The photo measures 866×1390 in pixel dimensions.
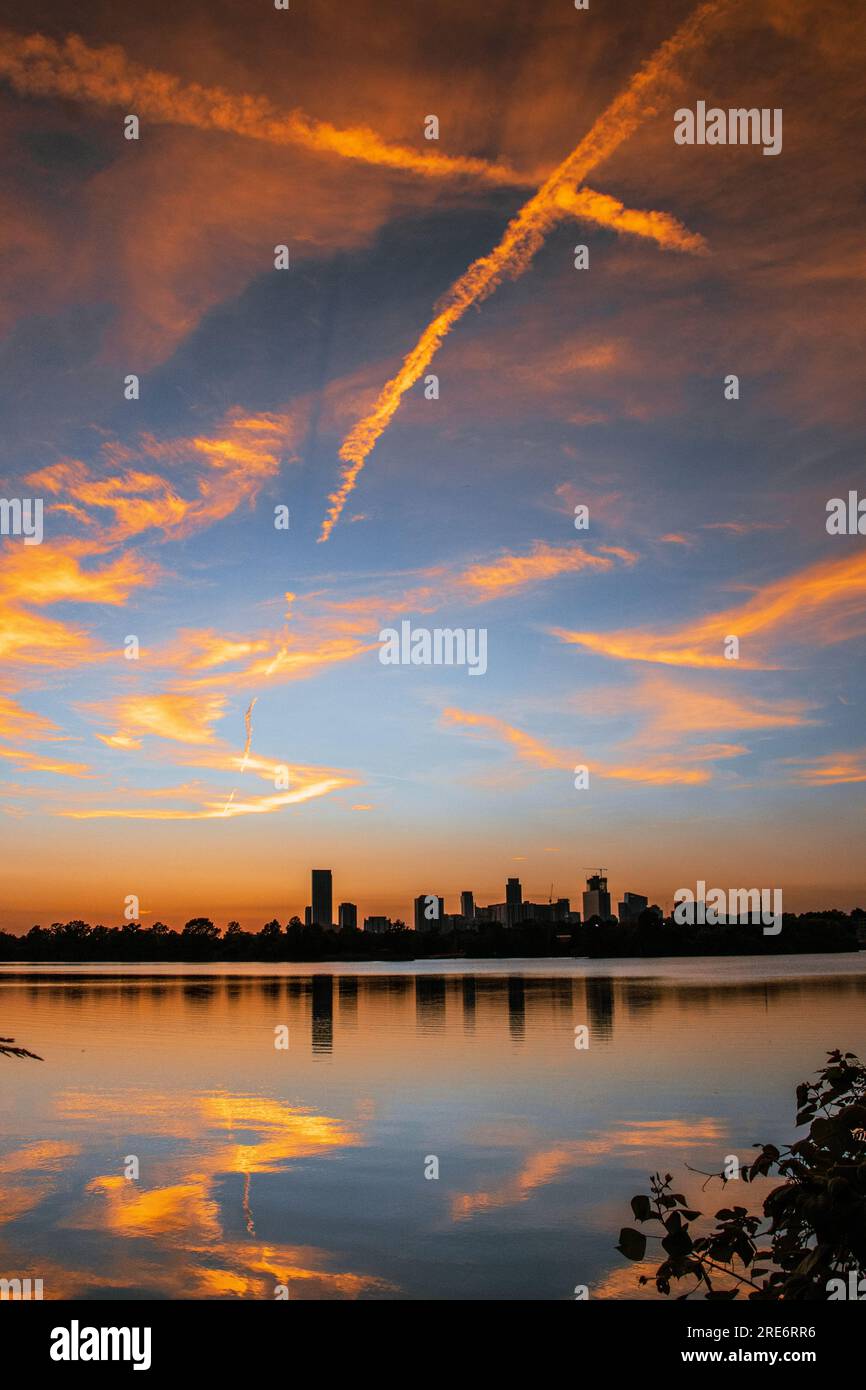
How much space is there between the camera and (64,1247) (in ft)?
44.3

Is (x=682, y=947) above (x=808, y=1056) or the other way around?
the other way around

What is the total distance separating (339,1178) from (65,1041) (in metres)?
24.1

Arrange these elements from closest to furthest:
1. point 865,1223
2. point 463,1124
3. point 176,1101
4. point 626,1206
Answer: point 865,1223 → point 626,1206 → point 463,1124 → point 176,1101

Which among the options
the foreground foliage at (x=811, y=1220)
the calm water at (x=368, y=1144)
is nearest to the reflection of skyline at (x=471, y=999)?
the calm water at (x=368, y=1144)

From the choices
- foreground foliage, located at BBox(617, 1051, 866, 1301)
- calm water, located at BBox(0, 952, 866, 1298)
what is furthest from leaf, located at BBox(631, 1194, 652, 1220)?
calm water, located at BBox(0, 952, 866, 1298)

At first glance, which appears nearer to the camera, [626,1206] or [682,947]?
[626,1206]

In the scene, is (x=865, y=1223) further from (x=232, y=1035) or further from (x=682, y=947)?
(x=682, y=947)

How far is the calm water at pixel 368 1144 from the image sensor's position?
12836 mm

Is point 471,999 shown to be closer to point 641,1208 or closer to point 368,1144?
point 368,1144

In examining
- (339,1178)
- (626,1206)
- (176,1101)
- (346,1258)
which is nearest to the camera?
(346,1258)

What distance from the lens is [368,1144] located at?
19.8 meters

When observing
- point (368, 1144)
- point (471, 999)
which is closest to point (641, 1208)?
point (368, 1144)

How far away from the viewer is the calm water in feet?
42.1

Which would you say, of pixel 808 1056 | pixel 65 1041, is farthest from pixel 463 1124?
pixel 65 1041
